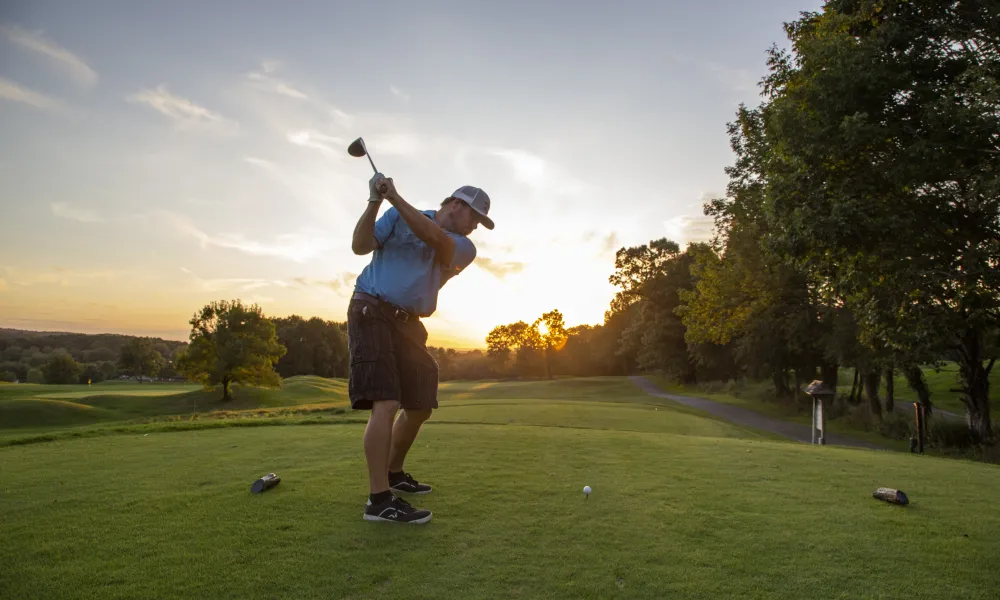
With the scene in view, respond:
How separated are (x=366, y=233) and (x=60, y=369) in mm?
72100

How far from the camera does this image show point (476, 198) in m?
4.31

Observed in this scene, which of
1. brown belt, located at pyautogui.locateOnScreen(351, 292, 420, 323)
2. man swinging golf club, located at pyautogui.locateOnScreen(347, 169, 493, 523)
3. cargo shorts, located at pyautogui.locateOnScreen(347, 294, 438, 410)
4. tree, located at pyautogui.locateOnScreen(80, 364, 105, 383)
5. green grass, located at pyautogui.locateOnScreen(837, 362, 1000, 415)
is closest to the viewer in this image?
man swinging golf club, located at pyautogui.locateOnScreen(347, 169, 493, 523)

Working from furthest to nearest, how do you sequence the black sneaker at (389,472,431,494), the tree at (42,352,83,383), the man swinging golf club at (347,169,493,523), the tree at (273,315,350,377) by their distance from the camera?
1. the tree at (273,315,350,377)
2. the tree at (42,352,83,383)
3. the black sneaker at (389,472,431,494)
4. the man swinging golf club at (347,169,493,523)

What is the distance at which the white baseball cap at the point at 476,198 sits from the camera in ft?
14.0

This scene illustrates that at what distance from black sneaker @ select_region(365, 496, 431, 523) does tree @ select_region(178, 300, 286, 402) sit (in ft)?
134

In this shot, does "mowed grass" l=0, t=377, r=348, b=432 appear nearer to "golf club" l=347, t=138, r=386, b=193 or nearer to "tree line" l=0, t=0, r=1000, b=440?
"golf club" l=347, t=138, r=386, b=193

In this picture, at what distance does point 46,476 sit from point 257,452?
1692mm

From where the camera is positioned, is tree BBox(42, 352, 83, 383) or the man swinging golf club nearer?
the man swinging golf club

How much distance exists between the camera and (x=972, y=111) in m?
9.15

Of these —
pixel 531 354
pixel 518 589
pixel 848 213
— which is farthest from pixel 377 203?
pixel 531 354

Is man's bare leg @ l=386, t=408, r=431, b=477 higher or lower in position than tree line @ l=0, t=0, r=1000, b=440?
lower

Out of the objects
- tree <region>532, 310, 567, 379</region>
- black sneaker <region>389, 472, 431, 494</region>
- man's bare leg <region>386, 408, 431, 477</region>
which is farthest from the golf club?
tree <region>532, 310, 567, 379</region>

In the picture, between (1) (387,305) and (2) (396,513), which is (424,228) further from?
Result: (2) (396,513)

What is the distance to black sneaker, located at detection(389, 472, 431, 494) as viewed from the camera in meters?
4.04
